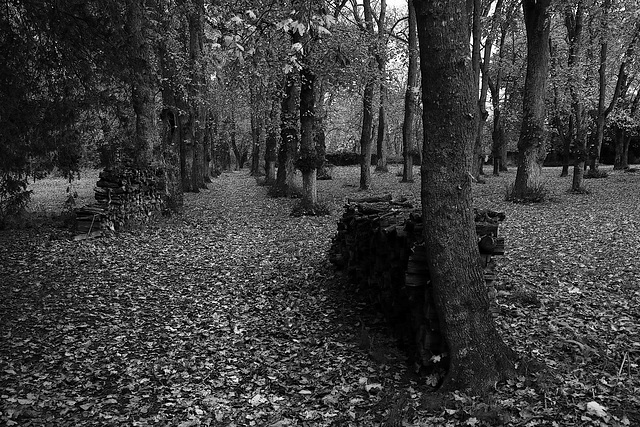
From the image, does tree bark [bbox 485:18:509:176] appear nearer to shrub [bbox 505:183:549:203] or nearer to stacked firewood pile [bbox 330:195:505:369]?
shrub [bbox 505:183:549:203]

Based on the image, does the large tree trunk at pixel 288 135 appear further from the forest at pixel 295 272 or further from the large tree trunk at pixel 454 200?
the large tree trunk at pixel 454 200

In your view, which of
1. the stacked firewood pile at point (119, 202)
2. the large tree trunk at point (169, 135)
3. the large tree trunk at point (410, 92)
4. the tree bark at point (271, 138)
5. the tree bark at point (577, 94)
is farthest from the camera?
the tree bark at point (271, 138)

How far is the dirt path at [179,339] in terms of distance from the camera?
4.37 meters

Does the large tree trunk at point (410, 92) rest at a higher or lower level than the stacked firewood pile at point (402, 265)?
higher

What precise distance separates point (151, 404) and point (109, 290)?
3710 millimetres

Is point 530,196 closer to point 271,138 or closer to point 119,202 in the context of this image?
point 119,202

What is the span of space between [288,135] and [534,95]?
8292 millimetres

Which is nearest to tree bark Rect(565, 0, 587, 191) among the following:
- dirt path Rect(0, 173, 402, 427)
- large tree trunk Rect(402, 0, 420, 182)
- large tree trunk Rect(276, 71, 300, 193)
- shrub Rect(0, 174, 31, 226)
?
large tree trunk Rect(402, 0, 420, 182)

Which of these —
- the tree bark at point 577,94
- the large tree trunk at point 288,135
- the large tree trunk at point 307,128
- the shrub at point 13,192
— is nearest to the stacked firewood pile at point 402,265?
the large tree trunk at point 307,128

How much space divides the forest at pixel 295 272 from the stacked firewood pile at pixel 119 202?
0.06 m

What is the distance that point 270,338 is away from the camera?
235 inches

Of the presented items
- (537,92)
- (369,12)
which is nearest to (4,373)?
(537,92)

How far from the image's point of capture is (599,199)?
1531cm

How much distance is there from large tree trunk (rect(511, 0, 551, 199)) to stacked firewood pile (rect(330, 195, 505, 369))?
8534mm
